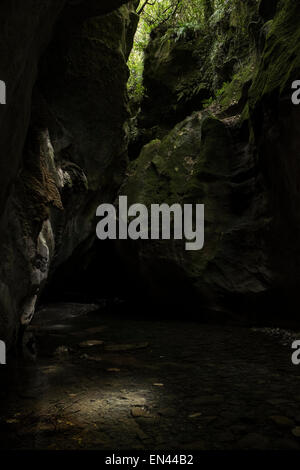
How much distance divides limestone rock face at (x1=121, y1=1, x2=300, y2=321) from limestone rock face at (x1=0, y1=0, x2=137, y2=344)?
213cm

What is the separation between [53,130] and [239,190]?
5.67m

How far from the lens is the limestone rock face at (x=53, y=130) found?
4023mm

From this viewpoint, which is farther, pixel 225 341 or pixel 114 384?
pixel 225 341

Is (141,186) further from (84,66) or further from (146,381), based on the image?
(146,381)

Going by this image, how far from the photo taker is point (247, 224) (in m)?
10.1

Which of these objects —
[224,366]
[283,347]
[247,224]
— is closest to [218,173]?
[247,224]

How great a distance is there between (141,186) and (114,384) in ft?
30.4
